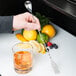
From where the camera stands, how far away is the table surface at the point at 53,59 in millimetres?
1054

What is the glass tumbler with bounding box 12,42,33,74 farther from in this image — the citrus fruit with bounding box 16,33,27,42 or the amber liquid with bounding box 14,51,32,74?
the citrus fruit with bounding box 16,33,27,42

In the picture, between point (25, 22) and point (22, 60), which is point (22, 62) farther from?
point (25, 22)

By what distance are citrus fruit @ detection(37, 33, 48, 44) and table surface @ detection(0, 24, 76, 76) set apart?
61 millimetres

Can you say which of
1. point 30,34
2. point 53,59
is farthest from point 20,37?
point 53,59

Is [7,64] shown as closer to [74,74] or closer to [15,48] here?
[15,48]

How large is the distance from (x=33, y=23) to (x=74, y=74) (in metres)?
0.36

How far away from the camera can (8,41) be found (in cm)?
130

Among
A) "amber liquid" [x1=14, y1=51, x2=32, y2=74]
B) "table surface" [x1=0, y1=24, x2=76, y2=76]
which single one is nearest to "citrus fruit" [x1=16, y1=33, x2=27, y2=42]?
"table surface" [x1=0, y1=24, x2=76, y2=76]

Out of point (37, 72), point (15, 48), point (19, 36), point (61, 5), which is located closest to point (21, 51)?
point (15, 48)

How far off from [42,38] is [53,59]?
17 centimetres

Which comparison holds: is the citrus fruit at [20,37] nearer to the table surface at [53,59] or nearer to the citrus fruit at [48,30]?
the table surface at [53,59]

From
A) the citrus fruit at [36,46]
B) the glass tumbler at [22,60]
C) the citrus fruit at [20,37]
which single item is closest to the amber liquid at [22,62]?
the glass tumbler at [22,60]

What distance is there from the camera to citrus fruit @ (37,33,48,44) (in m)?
1.26

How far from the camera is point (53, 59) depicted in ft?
3.75
